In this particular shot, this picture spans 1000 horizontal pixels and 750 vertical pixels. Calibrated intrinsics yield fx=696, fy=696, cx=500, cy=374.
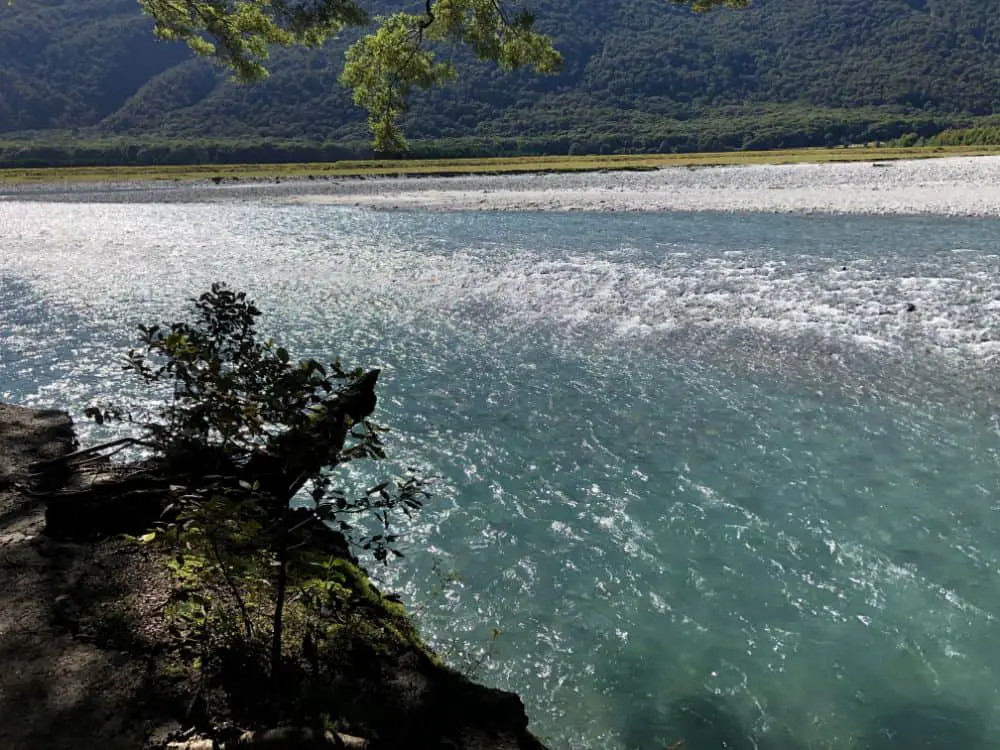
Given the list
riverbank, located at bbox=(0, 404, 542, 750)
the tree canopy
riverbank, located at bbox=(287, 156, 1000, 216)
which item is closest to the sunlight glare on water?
riverbank, located at bbox=(0, 404, 542, 750)

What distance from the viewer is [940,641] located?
22.6 ft

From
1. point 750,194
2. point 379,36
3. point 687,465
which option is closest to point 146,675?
point 687,465

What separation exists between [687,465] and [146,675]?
8.23 metres

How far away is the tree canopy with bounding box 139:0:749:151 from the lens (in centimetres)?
Result: 1838

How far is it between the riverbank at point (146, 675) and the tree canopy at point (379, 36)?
48.0 feet

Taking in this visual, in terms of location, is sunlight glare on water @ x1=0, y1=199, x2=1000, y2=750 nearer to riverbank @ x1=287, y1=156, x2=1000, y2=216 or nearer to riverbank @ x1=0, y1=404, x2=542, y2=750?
riverbank @ x1=0, y1=404, x2=542, y2=750

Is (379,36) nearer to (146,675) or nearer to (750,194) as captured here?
(146,675)

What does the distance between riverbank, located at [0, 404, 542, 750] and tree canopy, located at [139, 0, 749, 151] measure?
14.6 meters

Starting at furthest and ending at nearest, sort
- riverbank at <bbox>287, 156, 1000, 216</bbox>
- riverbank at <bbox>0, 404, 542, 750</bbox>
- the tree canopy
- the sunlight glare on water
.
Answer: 1. riverbank at <bbox>287, 156, 1000, 216</bbox>
2. the tree canopy
3. the sunlight glare on water
4. riverbank at <bbox>0, 404, 542, 750</bbox>

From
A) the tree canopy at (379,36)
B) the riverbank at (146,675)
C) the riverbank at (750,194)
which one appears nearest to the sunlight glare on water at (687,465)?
the riverbank at (146,675)

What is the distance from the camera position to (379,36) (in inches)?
747

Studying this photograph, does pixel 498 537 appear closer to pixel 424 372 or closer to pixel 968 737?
pixel 968 737

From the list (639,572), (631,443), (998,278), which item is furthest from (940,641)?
(998,278)

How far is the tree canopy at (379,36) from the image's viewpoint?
60.3 feet
